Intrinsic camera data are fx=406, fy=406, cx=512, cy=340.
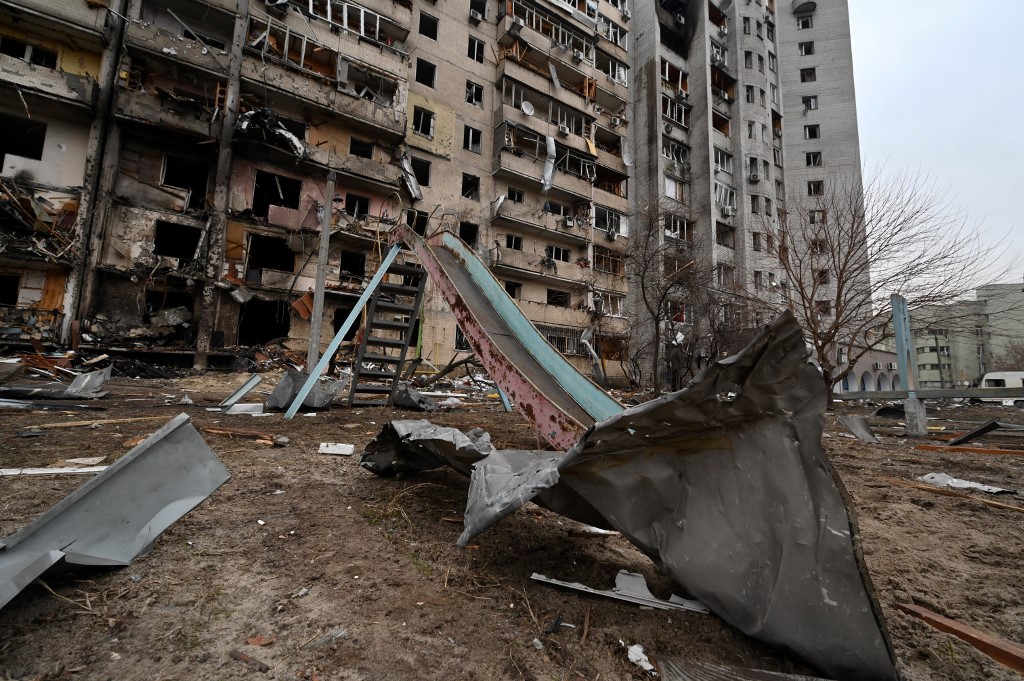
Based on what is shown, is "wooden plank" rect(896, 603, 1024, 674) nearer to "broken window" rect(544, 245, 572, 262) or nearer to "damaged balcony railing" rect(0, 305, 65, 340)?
"damaged balcony railing" rect(0, 305, 65, 340)

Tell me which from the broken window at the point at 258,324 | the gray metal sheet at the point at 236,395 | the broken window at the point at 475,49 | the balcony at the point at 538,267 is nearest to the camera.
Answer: the gray metal sheet at the point at 236,395

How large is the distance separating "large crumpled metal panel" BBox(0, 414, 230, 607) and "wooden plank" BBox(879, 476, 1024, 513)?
541cm

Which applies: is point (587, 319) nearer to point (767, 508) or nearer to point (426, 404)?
point (426, 404)

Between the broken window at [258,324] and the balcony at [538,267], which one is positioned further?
the balcony at [538,267]

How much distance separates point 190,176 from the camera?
17.7 meters

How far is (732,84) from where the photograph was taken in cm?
2978

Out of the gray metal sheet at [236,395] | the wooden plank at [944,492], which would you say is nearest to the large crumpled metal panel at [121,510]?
the gray metal sheet at [236,395]

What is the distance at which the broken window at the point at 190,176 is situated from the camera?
16.6 m

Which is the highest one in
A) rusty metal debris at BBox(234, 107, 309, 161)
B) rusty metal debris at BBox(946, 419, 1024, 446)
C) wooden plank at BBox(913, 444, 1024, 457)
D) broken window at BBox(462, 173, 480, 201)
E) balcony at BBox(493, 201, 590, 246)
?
broken window at BBox(462, 173, 480, 201)

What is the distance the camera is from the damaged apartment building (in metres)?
14.2

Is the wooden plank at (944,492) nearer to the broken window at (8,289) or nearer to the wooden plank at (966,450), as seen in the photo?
the wooden plank at (966,450)

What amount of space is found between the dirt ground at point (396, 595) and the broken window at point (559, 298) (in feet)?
73.9

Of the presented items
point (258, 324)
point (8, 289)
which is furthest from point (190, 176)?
point (8, 289)

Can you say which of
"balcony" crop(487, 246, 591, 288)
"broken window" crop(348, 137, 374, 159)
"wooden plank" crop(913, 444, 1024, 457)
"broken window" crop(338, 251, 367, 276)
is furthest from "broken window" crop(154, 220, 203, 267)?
"wooden plank" crop(913, 444, 1024, 457)
